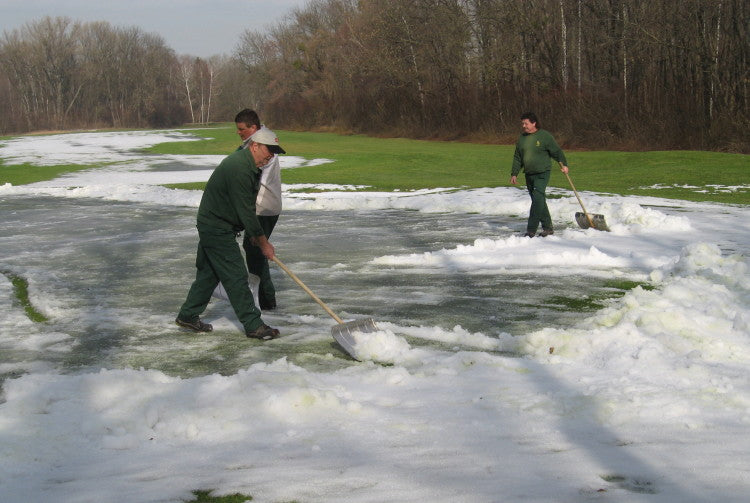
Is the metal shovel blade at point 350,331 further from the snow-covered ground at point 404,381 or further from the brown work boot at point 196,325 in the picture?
the brown work boot at point 196,325

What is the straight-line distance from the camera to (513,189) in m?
19.5

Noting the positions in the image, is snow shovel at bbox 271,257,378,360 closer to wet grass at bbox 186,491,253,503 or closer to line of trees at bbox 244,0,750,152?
wet grass at bbox 186,491,253,503

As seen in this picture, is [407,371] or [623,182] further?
[623,182]

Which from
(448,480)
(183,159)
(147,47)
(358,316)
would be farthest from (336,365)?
(147,47)

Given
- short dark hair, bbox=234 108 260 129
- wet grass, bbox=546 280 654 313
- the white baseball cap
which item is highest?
short dark hair, bbox=234 108 260 129

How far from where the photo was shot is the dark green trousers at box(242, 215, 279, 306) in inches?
318

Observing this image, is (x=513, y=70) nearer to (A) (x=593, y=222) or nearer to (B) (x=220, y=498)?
(A) (x=593, y=222)

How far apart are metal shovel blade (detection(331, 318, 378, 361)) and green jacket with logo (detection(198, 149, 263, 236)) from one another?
1066mm

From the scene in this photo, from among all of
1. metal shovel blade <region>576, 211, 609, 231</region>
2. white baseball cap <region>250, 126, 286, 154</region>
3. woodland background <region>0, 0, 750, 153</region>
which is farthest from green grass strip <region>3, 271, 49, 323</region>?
woodland background <region>0, 0, 750, 153</region>

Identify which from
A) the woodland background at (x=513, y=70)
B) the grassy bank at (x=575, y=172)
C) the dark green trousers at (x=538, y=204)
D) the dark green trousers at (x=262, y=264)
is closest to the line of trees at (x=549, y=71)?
the woodland background at (x=513, y=70)

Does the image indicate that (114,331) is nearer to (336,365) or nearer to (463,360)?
(336,365)

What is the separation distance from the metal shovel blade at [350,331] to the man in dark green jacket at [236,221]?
75cm

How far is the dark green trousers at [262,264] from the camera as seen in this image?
8086 mm

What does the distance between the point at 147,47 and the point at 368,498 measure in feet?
441
